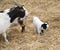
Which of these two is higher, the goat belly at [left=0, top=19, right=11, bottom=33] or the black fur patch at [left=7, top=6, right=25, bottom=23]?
the black fur patch at [left=7, top=6, right=25, bottom=23]

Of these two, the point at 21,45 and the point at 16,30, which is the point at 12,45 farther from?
the point at 16,30

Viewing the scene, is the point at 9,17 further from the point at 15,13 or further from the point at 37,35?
the point at 37,35

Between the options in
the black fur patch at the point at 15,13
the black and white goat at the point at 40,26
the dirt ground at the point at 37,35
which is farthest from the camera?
the black and white goat at the point at 40,26

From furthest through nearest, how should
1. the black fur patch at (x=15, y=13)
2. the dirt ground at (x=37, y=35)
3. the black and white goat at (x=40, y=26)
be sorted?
the black and white goat at (x=40, y=26), the black fur patch at (x=15, y=13), the dirt ground at (x=37, y=35)

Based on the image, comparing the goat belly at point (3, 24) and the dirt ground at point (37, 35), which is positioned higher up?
the goat belly at point (3, 24)

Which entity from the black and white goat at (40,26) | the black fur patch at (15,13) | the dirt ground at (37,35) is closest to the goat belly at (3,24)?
the black fur patch at (15,13)

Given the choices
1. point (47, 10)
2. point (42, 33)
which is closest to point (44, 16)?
point (47, 10)

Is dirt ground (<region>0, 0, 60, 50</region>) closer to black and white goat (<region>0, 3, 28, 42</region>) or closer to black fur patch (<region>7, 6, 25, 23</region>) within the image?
black and white goat (<region>0, 3, 28, 42</region>)

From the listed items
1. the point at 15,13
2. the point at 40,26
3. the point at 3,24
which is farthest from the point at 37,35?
the point at 3,24

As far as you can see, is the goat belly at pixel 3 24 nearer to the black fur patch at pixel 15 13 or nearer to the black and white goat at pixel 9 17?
the black and white goat at pixel 9 17

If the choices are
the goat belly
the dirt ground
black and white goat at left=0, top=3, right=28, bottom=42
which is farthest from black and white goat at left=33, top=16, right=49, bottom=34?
the goat belly

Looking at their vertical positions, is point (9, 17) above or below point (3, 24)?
above

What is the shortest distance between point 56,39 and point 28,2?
3316mm

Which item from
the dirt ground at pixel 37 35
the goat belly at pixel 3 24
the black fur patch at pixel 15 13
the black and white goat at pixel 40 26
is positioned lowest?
the dirt ground at pixel 37 35
